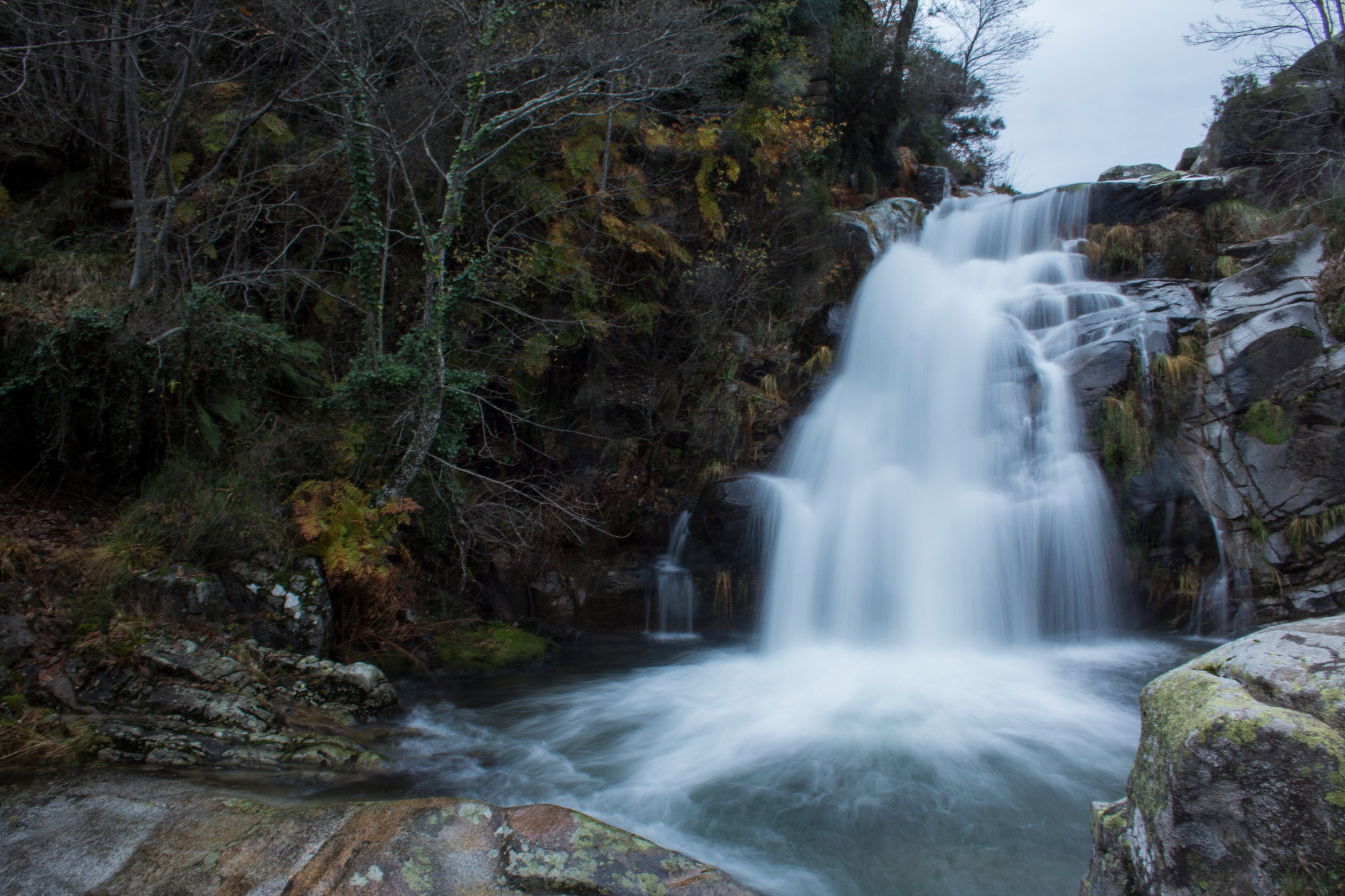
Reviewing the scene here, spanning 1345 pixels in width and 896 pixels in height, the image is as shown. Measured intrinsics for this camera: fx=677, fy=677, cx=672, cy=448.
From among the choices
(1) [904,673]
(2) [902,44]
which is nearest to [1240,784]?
(1) [904,673]

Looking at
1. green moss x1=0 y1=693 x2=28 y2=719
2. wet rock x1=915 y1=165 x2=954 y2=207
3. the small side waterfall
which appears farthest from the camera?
wet rock x1=915 y1=165 x2=954 y2=207

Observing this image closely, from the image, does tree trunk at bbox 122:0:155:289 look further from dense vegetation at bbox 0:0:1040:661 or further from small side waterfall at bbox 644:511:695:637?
small side waterfall at bbox 644:511:695:637

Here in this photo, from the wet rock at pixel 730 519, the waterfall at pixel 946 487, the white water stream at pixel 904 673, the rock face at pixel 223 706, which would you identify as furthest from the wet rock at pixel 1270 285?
the rock face at pixel 223 706

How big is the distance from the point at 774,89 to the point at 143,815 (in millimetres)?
13630

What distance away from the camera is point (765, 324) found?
11898 mm

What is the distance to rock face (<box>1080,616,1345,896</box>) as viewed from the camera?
2.23 meters

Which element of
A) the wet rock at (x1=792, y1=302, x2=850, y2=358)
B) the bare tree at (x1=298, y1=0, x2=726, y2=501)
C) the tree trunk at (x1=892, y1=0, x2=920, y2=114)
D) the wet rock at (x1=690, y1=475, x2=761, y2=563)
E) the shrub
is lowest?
the wet rock at (x1=690, y1=475, x2=761, y2=563)

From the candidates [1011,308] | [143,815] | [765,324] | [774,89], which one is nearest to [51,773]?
[143,815]

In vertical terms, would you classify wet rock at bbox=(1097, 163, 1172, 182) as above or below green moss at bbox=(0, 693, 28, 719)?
above

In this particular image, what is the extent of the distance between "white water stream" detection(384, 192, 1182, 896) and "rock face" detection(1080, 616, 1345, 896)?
6.13ft

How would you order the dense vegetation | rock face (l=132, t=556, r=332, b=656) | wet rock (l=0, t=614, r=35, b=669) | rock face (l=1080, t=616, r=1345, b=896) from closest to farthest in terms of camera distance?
rock face (l=1080, t=616, r=1345, b=896) → wet rock (l=0, t=614, r=35, b=669) → rock face (l=132, t=556, r=332, b=656) → the dense vegetation

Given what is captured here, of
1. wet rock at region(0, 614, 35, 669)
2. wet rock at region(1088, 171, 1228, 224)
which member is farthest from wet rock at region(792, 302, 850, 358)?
wet rock at region(0, 614, 35, 669)

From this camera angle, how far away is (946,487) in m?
9.42

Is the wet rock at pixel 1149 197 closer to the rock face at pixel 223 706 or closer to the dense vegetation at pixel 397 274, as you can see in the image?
the dense vegetation at pixel 397 274
